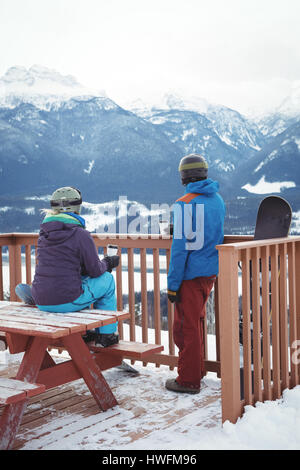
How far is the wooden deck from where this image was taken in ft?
9.40

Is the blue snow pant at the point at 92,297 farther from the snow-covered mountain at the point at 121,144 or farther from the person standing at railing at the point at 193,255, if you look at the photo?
the snow-covered mountain at the point at 121,144

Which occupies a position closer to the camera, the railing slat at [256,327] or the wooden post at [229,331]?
the wooden post at [229,331]

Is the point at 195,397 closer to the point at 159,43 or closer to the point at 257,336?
the point at 257,336

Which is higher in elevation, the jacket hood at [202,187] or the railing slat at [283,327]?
the jacket hood at [202,187]

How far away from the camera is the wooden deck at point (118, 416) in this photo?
2865 mm

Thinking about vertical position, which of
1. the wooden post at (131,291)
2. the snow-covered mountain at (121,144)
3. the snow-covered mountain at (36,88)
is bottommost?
the wooden post at (131,291)

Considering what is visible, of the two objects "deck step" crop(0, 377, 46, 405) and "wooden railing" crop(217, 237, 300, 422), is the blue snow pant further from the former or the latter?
"wooden railing" crop(217, 237, 300, 422)

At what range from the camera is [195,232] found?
11.3ft

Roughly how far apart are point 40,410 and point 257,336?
1.56m

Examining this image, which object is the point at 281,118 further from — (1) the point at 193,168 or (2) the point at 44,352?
(2) the point at 44,352

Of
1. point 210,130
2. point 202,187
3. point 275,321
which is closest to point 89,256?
point 202,187

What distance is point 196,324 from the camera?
3590mm

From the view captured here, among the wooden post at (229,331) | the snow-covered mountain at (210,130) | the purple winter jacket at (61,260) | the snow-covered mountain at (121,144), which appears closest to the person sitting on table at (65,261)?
the purple winter jacket at (61,260)
